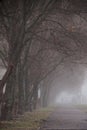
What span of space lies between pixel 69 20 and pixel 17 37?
4.27m

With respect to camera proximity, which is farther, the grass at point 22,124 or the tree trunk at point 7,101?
the tree trunk at point 7,101

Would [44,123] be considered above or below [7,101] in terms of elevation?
below

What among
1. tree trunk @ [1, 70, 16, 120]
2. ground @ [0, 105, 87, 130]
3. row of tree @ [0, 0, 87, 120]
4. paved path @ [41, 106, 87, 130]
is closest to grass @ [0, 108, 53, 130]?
ground @ [0, 105, 87, 130]

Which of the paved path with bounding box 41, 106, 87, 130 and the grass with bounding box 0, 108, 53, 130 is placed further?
the paved path with bounding box 41, 106, 87, 130

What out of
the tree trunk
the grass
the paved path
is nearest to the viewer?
the grass

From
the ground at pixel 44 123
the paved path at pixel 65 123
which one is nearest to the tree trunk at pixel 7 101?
the ground at pixel 44 123

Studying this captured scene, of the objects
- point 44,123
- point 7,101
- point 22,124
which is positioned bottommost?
point 22,124

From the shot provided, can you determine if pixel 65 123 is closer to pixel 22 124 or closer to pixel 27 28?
pixel 22 124

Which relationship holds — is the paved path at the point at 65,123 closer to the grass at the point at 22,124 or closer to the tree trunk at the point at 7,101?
the grass at the point at 22,124

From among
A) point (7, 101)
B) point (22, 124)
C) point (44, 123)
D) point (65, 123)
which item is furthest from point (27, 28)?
point (65, 123)

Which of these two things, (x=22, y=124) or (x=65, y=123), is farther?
(x=65, y=123)

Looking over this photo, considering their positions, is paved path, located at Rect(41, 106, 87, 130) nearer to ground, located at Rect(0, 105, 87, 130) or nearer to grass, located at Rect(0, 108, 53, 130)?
ground, located at Rect(0, 105, 87, 130)

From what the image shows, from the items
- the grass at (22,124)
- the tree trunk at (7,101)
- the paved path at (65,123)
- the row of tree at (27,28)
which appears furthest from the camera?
the tree trunk at (7,101)

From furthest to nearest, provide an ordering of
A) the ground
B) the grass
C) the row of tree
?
the row of tree, the ground, the grass
